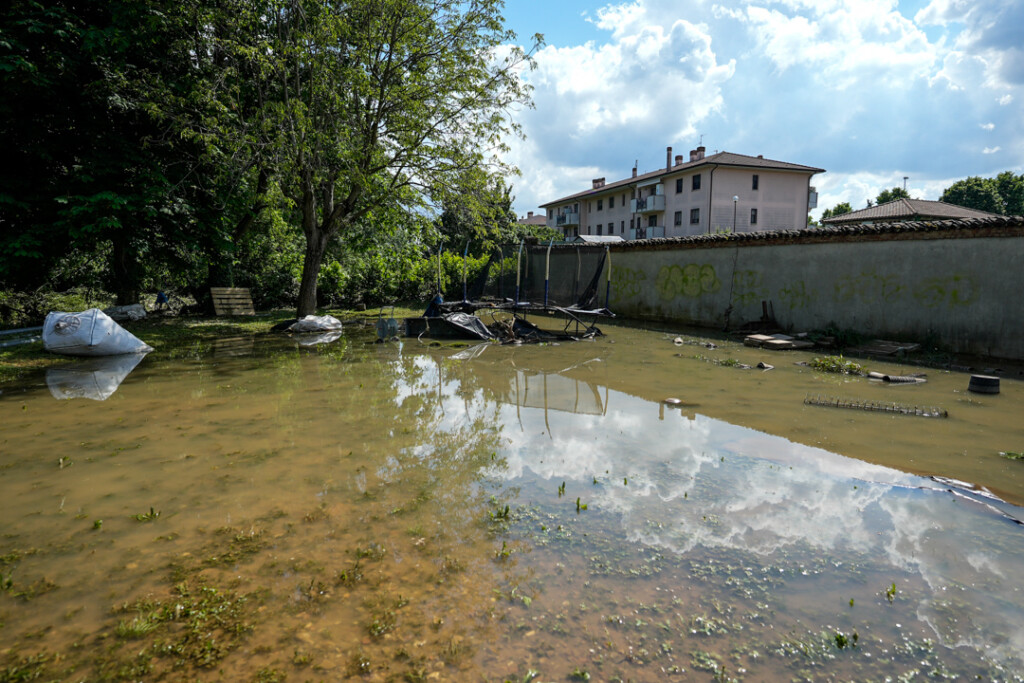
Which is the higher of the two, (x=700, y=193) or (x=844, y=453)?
(x=700, y=193)

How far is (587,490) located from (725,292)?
39.9ft

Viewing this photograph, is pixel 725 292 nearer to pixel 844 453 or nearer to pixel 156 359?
pixel 844 453

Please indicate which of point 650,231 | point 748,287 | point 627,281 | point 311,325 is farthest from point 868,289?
point 650,231

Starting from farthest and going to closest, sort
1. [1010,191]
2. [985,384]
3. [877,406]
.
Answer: [1010,191], [985,384], [877,406]

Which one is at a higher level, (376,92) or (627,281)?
(376,92)

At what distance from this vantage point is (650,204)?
130ft

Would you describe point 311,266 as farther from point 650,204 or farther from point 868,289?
point 650,204

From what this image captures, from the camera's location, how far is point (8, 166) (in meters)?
11.4

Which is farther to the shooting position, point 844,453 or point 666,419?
point 666,419

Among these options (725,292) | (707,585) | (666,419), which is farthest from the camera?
(725,292)

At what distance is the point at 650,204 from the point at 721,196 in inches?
214

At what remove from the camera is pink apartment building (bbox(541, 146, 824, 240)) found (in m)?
35.6

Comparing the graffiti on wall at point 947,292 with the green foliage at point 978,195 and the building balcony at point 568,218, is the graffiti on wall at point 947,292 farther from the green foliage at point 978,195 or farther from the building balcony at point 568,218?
the green foliage at point 978,195

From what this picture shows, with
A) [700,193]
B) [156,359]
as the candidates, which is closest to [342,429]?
[156,359]
